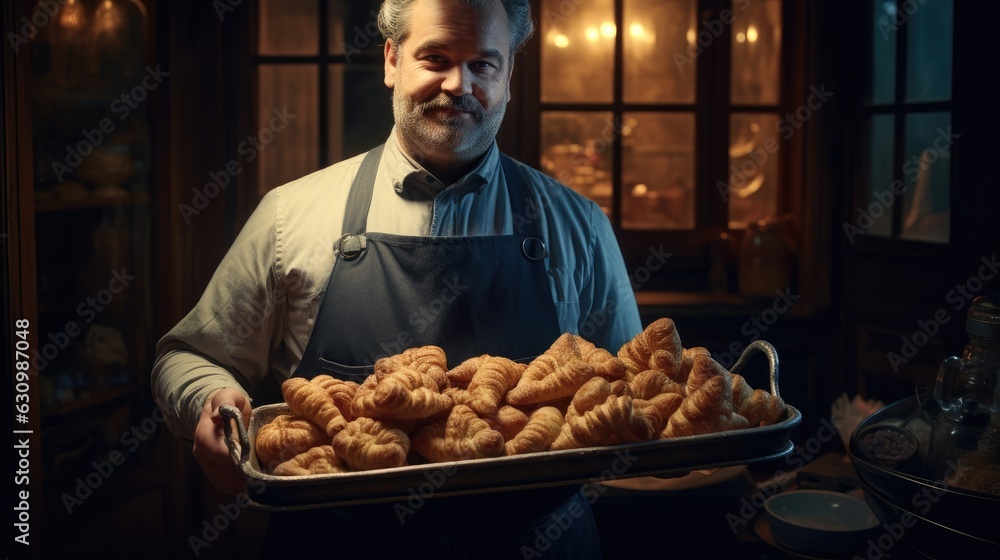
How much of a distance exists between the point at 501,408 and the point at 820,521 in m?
1.45

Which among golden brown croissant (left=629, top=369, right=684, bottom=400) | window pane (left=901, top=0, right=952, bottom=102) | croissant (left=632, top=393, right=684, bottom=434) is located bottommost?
croissant (left=632, top=393, right=684, bottom=434)

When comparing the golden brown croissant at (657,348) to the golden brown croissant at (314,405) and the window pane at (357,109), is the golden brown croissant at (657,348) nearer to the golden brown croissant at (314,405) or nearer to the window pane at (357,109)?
the golden brown croissant at (314,405)

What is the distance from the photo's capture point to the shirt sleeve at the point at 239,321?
1915 millimetres

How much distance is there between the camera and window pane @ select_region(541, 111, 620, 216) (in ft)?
12.0

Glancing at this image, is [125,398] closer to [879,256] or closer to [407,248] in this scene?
[407,248]

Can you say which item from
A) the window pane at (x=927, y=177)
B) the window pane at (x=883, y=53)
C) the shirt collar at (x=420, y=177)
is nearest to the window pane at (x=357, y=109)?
the shirt collar at (x=420, y=177)

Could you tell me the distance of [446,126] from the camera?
1.91m

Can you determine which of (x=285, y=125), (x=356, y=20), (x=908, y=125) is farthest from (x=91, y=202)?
(x=908, y=125)

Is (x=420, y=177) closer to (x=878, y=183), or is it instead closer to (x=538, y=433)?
(x=538, y=433)

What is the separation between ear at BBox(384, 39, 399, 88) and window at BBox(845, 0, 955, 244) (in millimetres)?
1854

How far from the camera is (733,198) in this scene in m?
3.72

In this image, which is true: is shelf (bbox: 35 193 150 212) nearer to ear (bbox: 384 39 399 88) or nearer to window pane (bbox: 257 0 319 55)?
window pane (bbox: 257 0 319 55)

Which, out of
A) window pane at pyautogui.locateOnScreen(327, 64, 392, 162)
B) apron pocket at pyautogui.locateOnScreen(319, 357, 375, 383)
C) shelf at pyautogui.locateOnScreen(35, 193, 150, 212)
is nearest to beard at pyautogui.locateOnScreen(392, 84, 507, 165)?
apron pocket at pyautogui.locateOnScreen(319, 357, 375, 383)

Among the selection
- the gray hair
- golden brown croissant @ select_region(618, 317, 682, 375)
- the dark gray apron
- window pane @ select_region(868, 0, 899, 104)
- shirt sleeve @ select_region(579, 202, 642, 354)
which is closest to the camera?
golden brown croissant @ select_region(618, 317, 682, 375)
